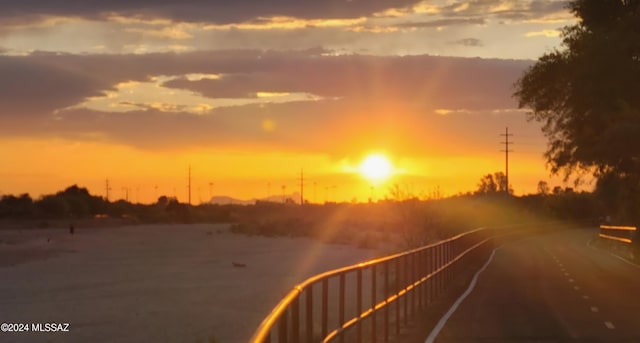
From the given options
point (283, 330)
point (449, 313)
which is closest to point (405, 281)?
point (449, 313)

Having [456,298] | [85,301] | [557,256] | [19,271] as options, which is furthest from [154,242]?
[456,298]

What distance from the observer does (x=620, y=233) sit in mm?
62469

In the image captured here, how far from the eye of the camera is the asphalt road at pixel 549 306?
19.9 meters

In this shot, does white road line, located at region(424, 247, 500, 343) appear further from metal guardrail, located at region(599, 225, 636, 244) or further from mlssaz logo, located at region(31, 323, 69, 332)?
metal guardrail, located at region(599, 225, 636, 244)

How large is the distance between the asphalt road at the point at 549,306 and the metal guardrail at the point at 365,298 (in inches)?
38.5

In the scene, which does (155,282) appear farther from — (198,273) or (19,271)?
(19,271)

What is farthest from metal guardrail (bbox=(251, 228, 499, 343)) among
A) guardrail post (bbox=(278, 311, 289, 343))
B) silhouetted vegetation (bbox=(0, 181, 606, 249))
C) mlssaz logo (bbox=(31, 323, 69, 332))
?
silhouetted vegetation (bbox=(0, 181, 606, 249))

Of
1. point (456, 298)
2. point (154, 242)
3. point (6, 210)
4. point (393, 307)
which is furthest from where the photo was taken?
point (6, 210)

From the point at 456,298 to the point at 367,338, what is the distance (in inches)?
446

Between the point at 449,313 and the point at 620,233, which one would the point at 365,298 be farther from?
the point at 620,233

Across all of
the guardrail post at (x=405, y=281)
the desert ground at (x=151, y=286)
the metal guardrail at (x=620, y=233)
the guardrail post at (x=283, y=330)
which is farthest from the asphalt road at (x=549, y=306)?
the metal guardrail at (x=620, y=233)

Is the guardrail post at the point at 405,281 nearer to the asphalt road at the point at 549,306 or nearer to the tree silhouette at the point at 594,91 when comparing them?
the asphalt road at the point at 549,306

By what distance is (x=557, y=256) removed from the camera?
181 feet

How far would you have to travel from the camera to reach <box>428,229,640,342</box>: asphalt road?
19.9m
